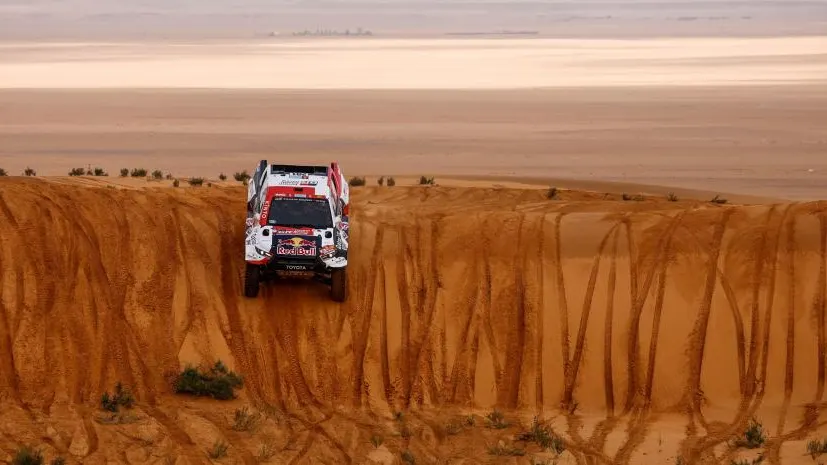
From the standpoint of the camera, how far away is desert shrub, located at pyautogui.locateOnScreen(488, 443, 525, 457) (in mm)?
17375

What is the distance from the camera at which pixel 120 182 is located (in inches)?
1248

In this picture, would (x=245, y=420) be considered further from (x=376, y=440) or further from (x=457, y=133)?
(x=457, y=133)

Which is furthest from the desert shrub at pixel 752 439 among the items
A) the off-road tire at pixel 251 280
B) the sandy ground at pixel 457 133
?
the sandy ground at pixel 457 133

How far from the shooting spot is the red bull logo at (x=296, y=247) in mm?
21438

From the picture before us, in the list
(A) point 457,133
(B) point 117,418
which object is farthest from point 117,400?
(A) point 457,133

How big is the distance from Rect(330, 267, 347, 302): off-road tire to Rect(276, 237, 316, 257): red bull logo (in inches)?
24.3

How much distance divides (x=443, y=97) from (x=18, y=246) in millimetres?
49376

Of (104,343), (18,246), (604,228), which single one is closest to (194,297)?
(104,343)

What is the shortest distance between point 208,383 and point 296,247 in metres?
3.00

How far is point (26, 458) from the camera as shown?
51.1ft

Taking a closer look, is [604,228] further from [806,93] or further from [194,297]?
[806,93]

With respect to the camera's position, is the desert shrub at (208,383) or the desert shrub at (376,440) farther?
the desert shrub at (208,383)

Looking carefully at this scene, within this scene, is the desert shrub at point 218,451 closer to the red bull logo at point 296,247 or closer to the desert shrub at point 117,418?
the desert shrub at point 117,418

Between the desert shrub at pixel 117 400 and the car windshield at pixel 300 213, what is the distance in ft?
13.4
